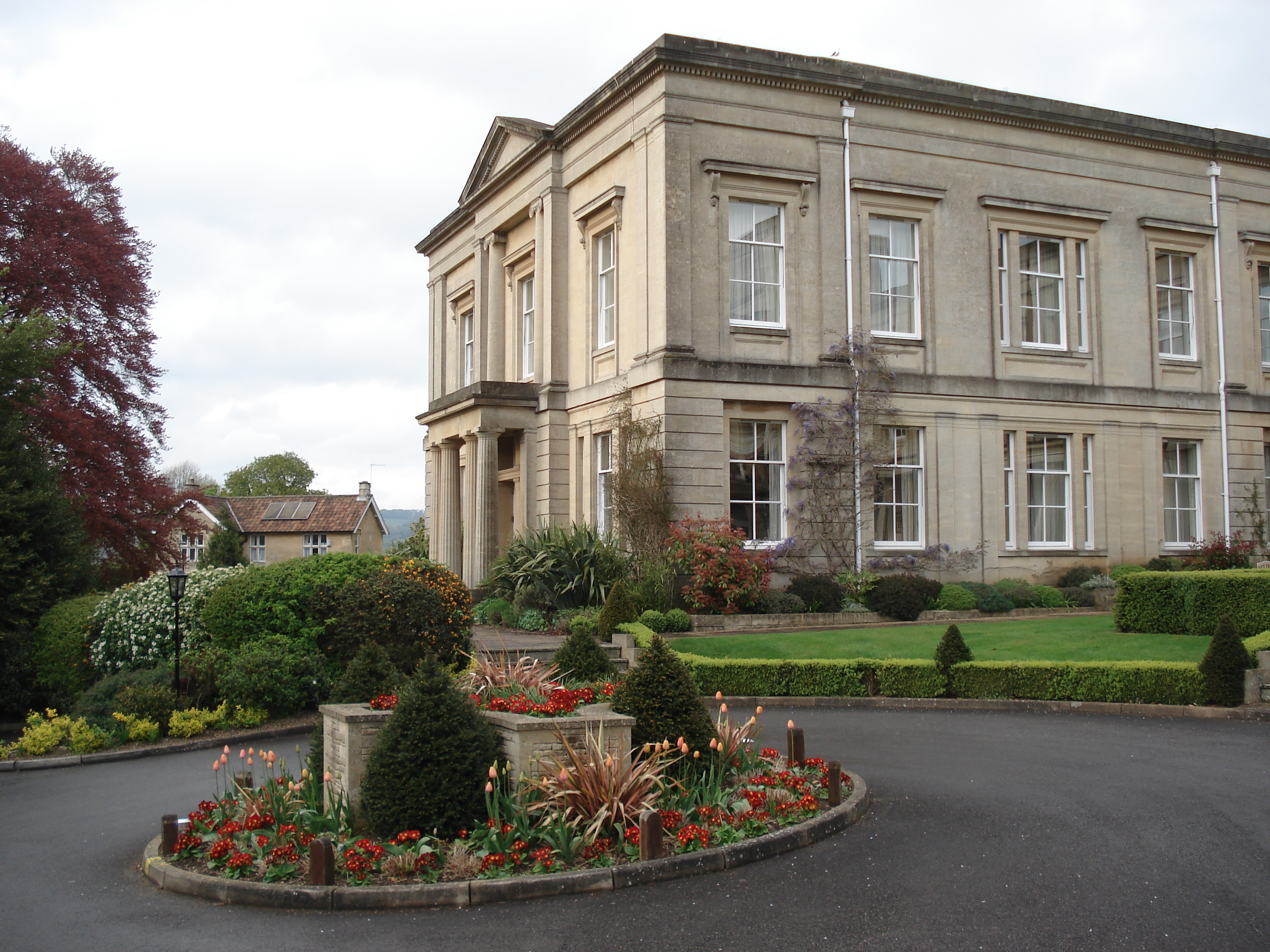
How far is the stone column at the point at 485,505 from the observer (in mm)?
27188

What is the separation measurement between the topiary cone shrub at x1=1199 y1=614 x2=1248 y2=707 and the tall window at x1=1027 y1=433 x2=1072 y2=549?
39.6ft

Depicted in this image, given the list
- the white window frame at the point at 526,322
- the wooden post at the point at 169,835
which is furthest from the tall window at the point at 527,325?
the wooden post at the point at 169,835

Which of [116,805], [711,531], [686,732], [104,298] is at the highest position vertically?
[104,298]

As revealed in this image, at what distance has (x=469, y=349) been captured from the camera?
35.8m

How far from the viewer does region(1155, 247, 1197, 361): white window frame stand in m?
28.2

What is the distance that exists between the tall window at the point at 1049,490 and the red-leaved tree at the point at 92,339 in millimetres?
20234

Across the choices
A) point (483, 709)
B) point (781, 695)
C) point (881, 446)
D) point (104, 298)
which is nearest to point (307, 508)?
point (104, 298)

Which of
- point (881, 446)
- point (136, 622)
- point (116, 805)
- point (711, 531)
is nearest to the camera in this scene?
point (116, 805)

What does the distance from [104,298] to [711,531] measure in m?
15.4

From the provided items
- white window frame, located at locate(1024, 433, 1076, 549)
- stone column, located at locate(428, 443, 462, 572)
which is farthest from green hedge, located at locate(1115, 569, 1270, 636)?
stone column, located at locate(428, 443, 462, 572)

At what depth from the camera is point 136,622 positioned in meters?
15.9

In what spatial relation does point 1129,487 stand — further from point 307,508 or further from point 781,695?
point 307,508

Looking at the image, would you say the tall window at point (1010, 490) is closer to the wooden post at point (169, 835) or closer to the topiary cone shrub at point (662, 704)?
the topiary cone shrub at point (662, 704)

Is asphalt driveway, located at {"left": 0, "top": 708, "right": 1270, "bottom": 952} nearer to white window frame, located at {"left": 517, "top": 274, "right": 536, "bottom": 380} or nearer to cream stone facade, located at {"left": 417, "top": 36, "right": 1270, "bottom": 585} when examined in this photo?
cream stone facade, located at {"left": 417, "top": 36, "right": 1270, "bottom": 585}
